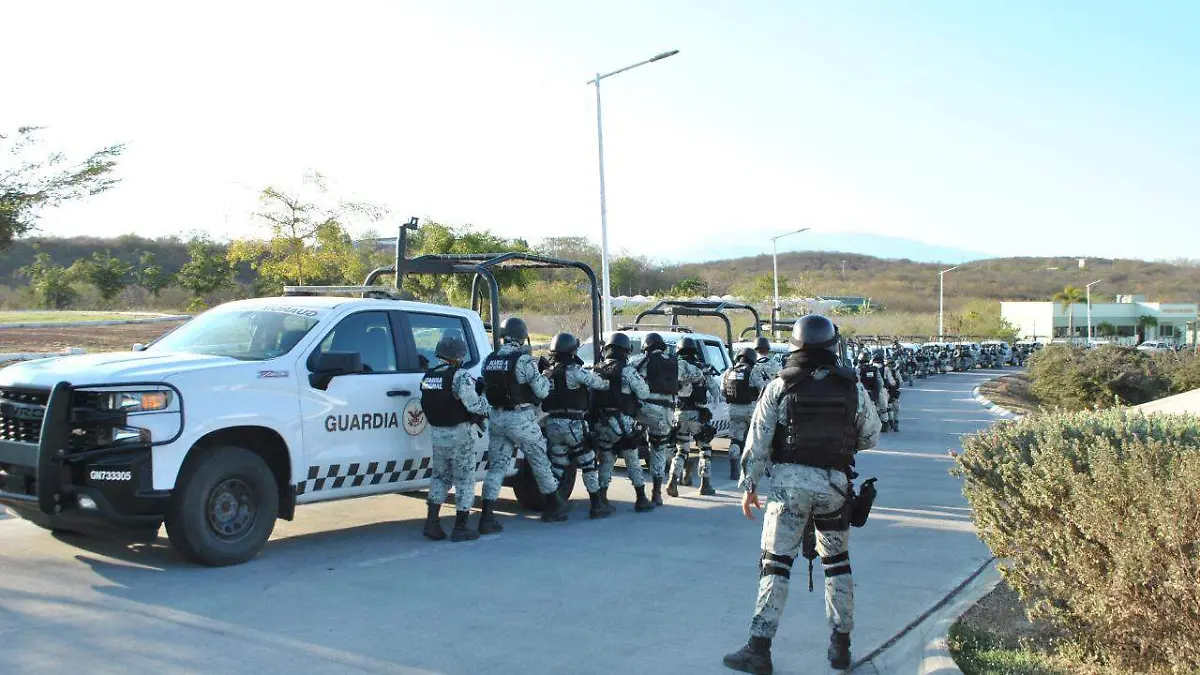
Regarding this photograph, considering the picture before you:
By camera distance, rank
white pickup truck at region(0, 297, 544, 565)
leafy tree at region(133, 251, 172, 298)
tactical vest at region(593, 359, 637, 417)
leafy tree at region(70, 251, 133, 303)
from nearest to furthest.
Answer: white pickup truck at region(0, 297, 544, 565)
tactical vest at region(593, 359, 637, 417)
leafy tree at region(70, 251, 133, 303)
leafy tree at region(133, 251, 172, 298)

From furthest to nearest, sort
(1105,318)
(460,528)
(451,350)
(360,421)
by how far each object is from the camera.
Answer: (1105,318) < (460,528) < (451,350) < (360,421)

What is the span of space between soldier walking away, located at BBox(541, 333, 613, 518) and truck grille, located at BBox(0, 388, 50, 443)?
4.29 m

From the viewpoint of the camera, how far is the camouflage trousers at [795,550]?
5547 mm

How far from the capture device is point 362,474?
328 inches

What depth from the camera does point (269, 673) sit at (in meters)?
5.27

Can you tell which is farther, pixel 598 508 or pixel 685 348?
pixel 685 348

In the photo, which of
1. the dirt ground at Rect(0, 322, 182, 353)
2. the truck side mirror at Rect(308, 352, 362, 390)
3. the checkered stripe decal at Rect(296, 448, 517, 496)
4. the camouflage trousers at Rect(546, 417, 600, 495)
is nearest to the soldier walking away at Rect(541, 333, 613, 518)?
the camouflage trousers at Rect(546, 417, 600, 495)

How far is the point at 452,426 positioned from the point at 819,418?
3795 millimetres

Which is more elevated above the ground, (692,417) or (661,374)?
(661,374)

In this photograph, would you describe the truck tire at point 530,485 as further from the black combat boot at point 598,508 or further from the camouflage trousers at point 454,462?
the camouflage trousers at point 454,462

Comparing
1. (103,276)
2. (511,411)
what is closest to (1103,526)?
(511,411)

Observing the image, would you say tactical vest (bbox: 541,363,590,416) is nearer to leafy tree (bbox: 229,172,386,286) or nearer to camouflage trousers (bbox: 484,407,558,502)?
camouflage trousers (bbox: 484,407,558,502)

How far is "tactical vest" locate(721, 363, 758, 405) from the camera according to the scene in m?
12.3

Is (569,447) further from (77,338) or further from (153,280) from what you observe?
(153,280)
